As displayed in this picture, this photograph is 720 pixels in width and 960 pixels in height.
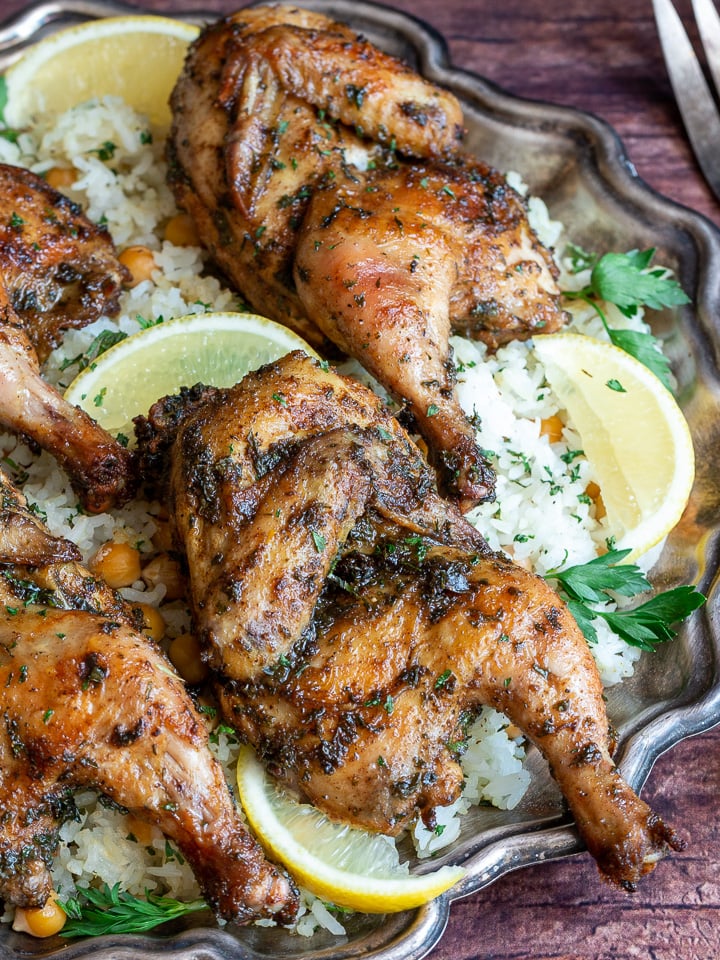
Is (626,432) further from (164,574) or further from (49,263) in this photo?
(49,263)

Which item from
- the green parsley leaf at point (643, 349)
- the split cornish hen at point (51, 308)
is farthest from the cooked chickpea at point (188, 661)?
the green parsley leaf at point (643, 349)

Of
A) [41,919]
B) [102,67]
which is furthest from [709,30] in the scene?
[41,919]

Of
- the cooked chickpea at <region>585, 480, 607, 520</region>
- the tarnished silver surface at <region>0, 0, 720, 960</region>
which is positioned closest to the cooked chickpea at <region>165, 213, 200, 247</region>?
the tarnished silver surface at <region>0, 0, 720, 960</region>

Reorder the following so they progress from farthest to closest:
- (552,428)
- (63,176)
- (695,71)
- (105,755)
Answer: (695,71) < (63,176) < (552,428) < (105,755)

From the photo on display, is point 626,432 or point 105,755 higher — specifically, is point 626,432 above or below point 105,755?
below

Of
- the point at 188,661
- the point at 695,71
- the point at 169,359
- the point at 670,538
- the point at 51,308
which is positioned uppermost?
the point at 51,308

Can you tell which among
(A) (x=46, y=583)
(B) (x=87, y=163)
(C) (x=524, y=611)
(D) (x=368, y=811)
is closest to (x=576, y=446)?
(C) (x=524, y=611)

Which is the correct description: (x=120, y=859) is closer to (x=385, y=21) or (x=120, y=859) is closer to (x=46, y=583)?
(x=46, y=583)
